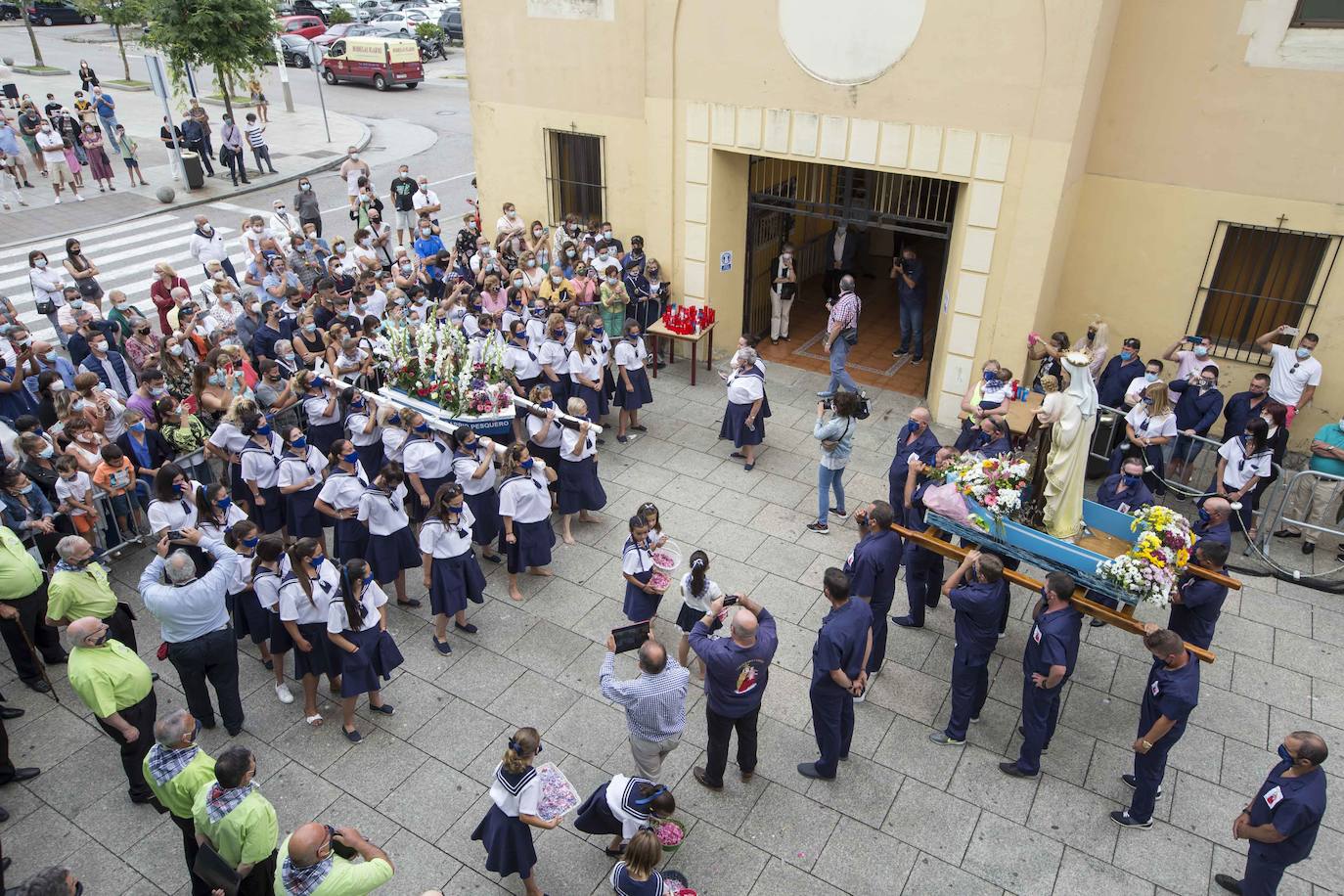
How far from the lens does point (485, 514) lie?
9.35 meters

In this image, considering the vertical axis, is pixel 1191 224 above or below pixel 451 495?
above

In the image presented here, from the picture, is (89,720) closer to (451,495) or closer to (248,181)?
(451,495)

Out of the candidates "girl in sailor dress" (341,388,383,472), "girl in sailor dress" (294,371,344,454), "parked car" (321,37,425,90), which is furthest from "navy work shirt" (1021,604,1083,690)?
"parked car" (321,37,425,90)

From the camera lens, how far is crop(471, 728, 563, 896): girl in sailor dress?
5465mm

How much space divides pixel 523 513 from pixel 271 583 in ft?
7.96

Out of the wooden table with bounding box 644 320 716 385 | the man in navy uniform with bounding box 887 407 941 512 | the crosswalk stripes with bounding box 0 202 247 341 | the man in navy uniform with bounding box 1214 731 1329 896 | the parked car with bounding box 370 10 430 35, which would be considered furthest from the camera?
the parked car with bounding box 370 10 430 35

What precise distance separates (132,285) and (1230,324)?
18078 mm

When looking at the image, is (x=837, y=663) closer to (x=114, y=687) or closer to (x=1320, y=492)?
(x=114, y=687)

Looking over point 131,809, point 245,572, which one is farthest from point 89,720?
point 245,572

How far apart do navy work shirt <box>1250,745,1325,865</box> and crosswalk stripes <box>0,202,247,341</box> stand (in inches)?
620

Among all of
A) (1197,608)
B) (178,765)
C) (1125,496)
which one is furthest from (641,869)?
(1125,496)

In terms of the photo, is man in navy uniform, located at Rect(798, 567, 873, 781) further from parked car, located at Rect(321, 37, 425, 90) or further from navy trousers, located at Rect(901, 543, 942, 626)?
parked car, located at Rect(321, 37, 425, 90)

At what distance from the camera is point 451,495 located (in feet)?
25.5

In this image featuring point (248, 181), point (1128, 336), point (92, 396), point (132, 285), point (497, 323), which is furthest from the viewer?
point (248, 181)
